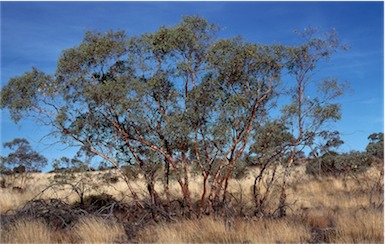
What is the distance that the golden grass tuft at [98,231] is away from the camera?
987cm

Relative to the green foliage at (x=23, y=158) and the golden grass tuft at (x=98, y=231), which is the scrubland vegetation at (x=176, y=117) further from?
the green foliage at (x=23, y=158)

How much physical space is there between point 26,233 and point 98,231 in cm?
153

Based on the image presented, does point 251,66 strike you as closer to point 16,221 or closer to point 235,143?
point 235,143

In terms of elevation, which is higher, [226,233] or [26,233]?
[26,233]

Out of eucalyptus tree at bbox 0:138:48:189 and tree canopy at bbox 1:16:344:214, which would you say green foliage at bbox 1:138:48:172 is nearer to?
eucalyptus tree at bbox 0:138:48:189

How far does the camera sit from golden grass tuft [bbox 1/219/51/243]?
384 inches

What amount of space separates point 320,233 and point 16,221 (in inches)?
280

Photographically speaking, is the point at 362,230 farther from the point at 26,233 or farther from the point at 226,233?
the point at 26,233

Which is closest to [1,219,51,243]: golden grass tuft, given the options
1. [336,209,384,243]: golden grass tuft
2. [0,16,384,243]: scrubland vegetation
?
[0,16,384,243]: scrubland vegetation

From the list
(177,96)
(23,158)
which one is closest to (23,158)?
(23,158)

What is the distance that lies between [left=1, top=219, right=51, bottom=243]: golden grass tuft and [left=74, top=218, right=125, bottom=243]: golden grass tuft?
0.70m

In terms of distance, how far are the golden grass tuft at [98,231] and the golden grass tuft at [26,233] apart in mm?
702

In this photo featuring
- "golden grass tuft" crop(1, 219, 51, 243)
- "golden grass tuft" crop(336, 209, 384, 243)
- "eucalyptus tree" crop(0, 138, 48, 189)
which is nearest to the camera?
"golden grass tuft" crop(336, 209, 384, 243)

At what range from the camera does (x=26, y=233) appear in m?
9.93
